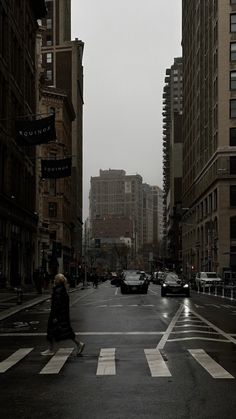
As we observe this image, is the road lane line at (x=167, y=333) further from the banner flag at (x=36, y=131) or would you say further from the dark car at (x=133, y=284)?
the dark car at (x=133, y=284)

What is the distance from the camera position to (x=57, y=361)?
1252 centimetres

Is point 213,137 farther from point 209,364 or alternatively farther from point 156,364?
point 156,364

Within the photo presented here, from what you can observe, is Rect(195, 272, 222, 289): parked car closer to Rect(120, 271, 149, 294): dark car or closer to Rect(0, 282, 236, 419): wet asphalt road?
Rect(120, 271, 149, 294): dark car

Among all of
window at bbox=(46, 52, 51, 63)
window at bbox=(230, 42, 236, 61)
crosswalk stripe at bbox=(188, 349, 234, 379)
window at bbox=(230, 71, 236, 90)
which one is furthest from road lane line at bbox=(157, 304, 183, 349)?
window at bbox=(46, 52, 51, 63)

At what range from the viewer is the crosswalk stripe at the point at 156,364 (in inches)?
426

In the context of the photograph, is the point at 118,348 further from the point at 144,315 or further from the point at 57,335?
the point at 144,315

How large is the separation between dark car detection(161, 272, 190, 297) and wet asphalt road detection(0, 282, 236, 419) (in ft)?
77.2

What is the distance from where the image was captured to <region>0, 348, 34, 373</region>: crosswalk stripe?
11.9m

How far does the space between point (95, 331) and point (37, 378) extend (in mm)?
8015

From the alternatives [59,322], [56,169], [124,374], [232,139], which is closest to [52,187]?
[232,139]

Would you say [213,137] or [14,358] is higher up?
[213,137]

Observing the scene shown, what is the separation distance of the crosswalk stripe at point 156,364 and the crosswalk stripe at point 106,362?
685 mm

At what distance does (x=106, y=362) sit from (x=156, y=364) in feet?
3.22

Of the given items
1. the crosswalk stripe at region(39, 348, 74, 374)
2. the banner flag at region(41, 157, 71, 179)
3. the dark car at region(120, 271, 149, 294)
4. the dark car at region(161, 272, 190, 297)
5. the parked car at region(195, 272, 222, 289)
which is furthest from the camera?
the parked car at region(195, 272, 222, 289)
